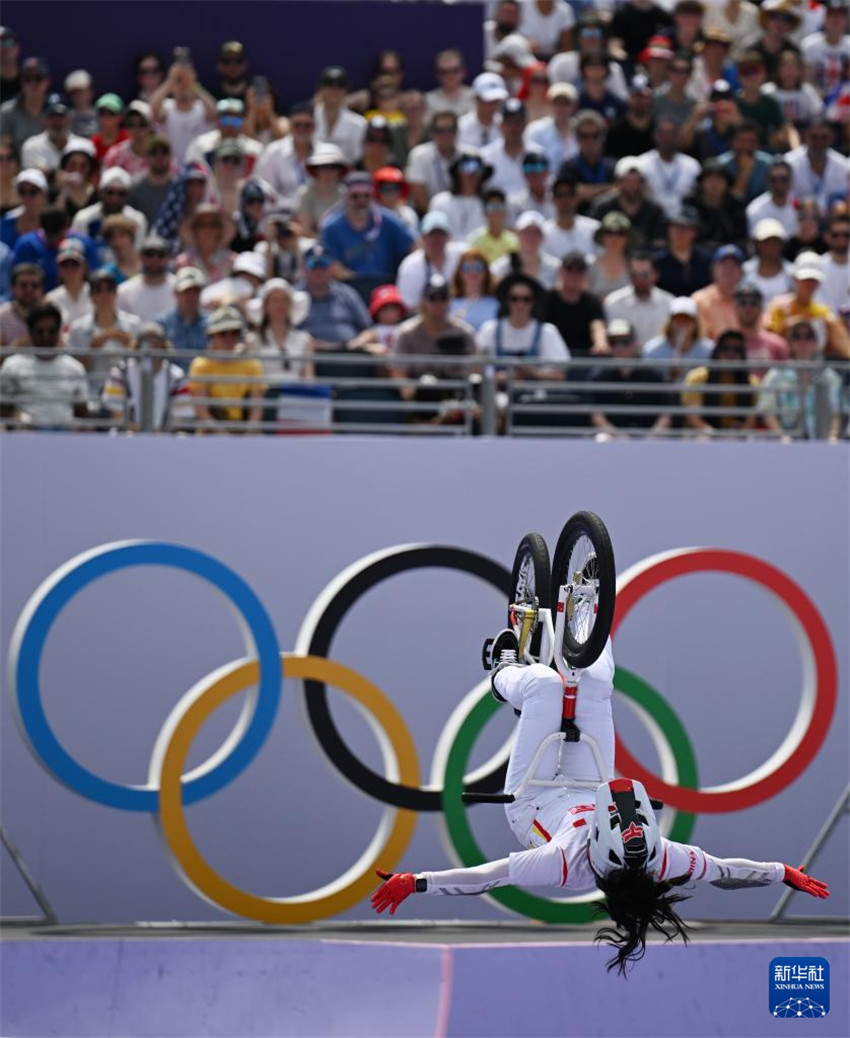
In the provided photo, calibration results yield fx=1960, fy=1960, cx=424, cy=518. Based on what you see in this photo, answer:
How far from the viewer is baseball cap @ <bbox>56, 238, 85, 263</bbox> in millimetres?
14688

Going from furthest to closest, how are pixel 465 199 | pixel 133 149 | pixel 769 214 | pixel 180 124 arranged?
pixel 180 124, pixel 769 214, pixel 133 149, pixel 465 199

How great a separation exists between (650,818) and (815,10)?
12.8 m

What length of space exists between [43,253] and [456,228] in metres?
3.42

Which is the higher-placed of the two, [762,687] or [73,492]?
[73,492]

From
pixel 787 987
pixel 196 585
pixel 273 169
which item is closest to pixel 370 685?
pixel 196 585

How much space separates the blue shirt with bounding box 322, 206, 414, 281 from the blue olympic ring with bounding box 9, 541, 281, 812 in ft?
10.5

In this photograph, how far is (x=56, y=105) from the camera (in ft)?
54.3

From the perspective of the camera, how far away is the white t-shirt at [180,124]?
55.6 feet

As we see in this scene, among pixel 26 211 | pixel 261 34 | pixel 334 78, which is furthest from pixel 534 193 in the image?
pixel 26 211

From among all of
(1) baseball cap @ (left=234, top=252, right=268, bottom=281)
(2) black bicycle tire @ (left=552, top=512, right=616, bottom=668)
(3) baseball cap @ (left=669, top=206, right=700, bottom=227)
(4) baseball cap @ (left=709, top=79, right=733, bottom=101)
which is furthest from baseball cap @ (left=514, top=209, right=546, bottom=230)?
(2) black bicycle tire @ (left=552, top=512, right=616, bottom=668)

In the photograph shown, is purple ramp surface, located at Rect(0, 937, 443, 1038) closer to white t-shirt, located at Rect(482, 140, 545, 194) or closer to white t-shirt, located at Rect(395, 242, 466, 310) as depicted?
white t-shirt, located at Rect(395, 242, 466, 310)

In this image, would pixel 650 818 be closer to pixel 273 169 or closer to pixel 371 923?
pixel 371 923

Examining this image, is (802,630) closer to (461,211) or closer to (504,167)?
(461,211)

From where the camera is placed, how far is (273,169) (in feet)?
54.6
